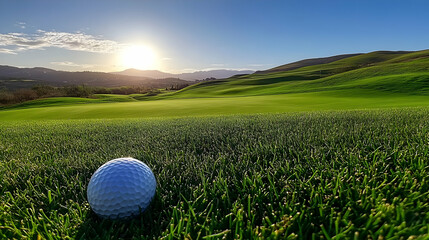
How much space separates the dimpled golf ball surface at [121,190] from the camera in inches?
51.6

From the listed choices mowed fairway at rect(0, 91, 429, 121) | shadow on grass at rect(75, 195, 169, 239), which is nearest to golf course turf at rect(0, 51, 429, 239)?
Answer: shadow on grass at rect(75, 195, 169, 239)

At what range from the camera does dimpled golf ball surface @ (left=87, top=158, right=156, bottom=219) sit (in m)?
1.31

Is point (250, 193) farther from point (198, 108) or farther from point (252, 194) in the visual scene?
point (198, 108)

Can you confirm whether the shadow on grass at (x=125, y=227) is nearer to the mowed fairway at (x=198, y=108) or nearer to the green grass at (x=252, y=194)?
the green grass at (x=252, y=194)

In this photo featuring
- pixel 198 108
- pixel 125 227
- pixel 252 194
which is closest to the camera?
pixel 125 227

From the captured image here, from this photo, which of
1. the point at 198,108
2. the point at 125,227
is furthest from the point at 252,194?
the point at 198,108

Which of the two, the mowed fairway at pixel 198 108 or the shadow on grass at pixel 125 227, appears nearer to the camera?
the shadow on grass at pixel 125 227

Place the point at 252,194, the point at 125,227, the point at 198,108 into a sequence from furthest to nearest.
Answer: the point at 198,108
the point at 252,194
the point at 125,227

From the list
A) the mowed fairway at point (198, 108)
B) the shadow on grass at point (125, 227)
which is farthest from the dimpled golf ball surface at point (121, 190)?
the mowed fairway at point (198, 108)

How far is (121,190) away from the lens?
1362mm

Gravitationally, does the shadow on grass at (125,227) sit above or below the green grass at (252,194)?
below

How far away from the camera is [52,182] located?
1.78 meters

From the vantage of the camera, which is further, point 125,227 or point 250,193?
point 250,193

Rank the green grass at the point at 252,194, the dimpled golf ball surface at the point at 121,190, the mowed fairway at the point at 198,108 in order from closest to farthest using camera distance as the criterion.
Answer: the green grass at the point at 252,194 → the dimpled golf ball surface at the point at 121,190 → the mowed fairway at the point at 198,108
